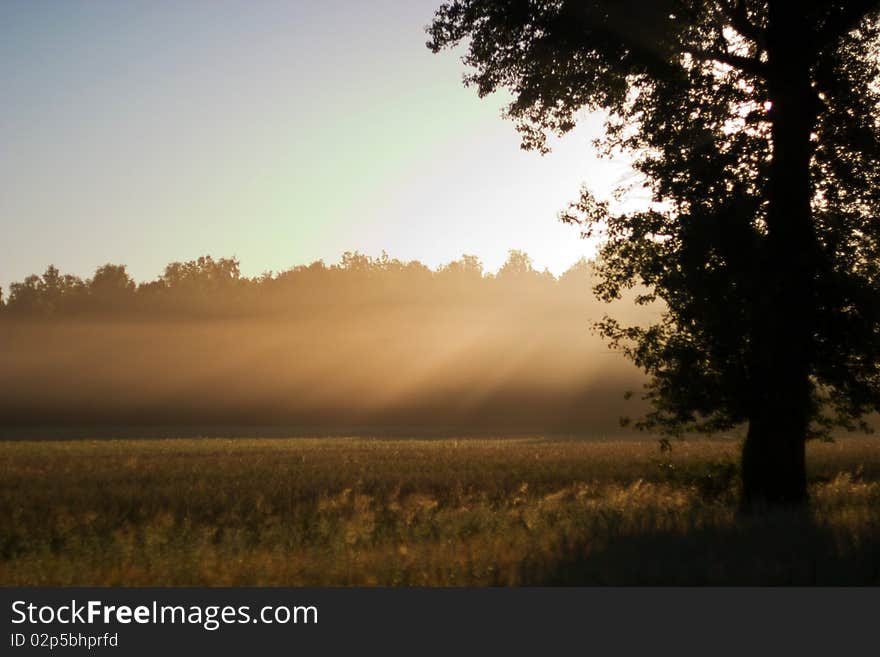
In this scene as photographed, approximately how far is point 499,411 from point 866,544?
240 feet

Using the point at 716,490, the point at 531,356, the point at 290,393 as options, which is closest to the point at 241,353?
Result: the point at 290,393

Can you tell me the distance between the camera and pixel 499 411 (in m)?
82.1

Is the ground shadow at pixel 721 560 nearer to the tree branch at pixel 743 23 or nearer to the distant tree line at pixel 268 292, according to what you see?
the tree branch at pixel 743 23

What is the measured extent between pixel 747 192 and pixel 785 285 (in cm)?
199

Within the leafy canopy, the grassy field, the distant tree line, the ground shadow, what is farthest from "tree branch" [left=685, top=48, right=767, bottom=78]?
the distant tree line

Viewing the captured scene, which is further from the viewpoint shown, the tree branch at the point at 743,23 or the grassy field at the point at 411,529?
the tree branch at the point at 743,23

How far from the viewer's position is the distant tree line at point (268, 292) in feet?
389

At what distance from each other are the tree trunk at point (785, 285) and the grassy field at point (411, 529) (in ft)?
3.27

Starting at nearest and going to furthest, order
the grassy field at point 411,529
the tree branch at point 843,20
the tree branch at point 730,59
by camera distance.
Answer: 1. the grassy field at point 411,529
2. the tree branch at point 843,20
3. the tree branch at point 730,59

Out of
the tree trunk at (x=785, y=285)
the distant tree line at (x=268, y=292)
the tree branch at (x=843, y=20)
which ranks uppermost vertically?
the distant tree line at (x=268, y=292)

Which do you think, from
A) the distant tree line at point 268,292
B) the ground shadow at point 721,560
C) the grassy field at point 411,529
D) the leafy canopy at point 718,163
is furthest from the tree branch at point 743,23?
the distant tree line at point 268,292

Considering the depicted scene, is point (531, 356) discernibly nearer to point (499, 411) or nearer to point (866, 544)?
point (499, 411)

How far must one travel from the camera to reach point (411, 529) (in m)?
11.6

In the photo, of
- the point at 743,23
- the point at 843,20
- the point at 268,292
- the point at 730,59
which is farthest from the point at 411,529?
the point at 268,292
